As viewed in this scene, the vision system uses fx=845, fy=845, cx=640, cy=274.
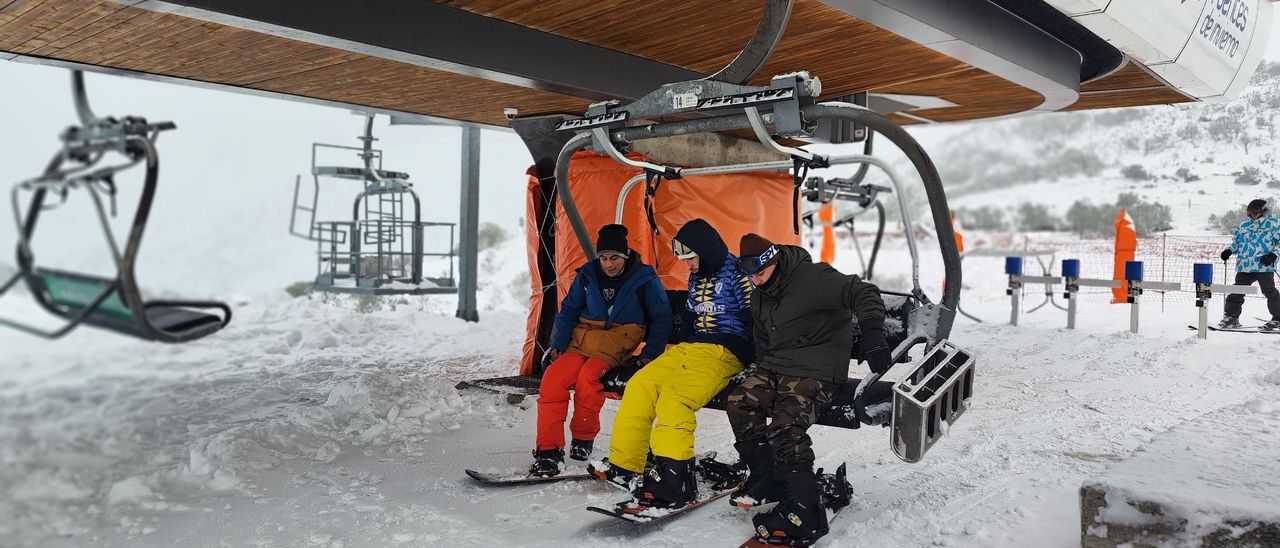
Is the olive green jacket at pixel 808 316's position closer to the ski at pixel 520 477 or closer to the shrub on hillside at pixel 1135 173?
the ski at pixel 520 477

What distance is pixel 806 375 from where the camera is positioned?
335 cm

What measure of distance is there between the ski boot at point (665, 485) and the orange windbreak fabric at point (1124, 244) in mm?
3955

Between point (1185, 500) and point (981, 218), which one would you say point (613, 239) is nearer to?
point (1185, 500)

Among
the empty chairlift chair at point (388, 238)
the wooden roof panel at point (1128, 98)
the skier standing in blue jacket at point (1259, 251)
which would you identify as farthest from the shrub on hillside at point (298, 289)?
the wooden roof panel at point (1128, 98)

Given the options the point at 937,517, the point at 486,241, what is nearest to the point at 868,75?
the point at 937,517

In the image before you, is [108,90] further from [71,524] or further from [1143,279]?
[1143,279]

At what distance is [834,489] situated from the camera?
3.41 meters

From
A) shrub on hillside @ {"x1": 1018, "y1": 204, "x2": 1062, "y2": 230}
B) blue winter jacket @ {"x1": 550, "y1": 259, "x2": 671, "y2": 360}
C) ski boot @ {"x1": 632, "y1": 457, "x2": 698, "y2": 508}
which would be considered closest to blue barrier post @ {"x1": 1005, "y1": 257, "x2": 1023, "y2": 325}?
shrub on hillside @ {"x1": 1018, "y1": 204, "x2": 1062, "y2": 230}

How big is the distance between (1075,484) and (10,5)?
4695 mm

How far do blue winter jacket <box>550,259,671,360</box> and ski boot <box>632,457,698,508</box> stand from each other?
84 centimetres

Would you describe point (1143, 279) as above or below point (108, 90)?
below

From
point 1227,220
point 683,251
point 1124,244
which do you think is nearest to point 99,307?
point 683,251

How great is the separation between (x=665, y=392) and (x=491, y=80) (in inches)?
95.7

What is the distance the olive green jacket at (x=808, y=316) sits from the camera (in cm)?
336
